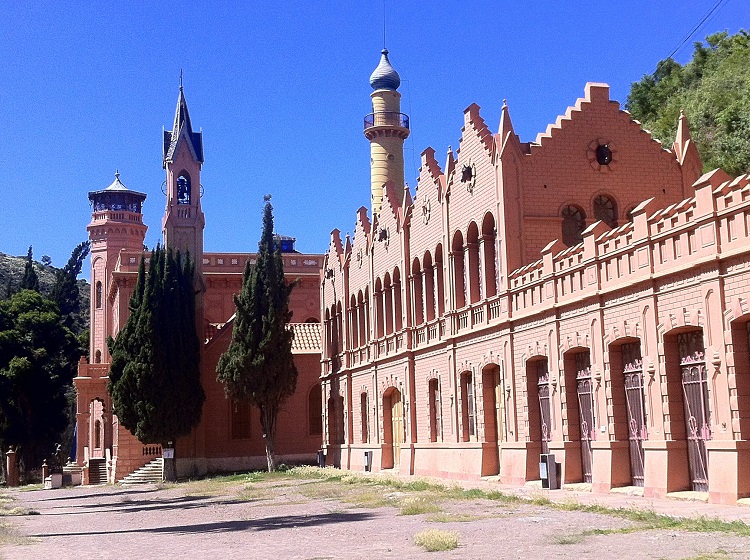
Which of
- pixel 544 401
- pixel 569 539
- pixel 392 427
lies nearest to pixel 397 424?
pixel 392 427

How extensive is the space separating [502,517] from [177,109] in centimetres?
4200

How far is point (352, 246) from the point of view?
4394 centimetres

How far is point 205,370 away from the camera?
48594 millimetres

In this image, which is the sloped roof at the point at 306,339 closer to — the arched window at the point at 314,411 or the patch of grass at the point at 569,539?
the arched window at the point at 314,411

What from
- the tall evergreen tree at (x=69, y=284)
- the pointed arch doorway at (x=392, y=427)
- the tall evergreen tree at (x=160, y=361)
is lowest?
the pointed arch doorway at (x=392, y=427)

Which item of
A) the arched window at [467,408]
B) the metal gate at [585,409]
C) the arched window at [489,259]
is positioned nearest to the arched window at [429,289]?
the arched window at [467,408]

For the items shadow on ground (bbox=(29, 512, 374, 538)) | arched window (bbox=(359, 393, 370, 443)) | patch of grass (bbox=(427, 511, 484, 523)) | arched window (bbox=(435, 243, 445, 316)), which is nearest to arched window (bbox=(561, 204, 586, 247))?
arched window (bbox=(435, 243, 445, 316))

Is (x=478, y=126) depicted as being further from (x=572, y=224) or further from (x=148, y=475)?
(x=148, y=475)

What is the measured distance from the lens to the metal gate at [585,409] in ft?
72.1

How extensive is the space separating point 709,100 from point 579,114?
16801 millimetres

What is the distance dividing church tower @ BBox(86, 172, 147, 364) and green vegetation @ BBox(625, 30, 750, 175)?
35.2 m

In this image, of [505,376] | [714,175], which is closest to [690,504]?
[714,175]

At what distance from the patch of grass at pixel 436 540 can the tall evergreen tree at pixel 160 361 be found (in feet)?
102

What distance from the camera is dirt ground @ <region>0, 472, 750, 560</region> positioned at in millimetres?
12578
